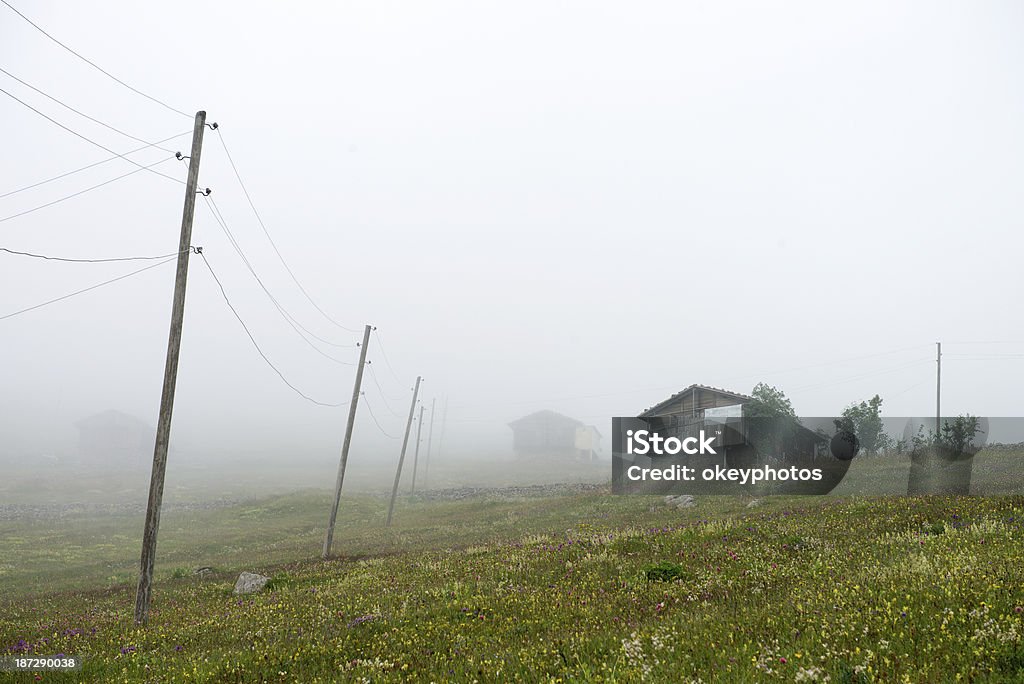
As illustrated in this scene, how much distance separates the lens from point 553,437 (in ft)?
482

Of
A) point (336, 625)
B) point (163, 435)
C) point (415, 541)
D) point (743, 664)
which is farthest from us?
point (415, 541)

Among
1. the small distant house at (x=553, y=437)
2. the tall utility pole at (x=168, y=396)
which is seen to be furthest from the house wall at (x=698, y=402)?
the small distant house at (x=553, y=437)

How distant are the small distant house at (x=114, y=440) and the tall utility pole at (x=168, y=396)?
128884 millimetres

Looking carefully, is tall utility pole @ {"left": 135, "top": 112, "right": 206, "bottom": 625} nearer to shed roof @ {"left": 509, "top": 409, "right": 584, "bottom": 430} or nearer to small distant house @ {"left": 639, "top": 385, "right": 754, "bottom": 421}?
small distant house @ {"left": 639, "top": 385, "right": 754, "bottom": 421}

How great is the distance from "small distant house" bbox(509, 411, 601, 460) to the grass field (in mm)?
125638

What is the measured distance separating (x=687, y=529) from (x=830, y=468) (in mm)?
22443

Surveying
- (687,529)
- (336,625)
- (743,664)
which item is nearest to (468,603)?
(336,625)

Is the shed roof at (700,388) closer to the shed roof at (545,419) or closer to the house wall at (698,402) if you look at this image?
the house wall at (698,402)

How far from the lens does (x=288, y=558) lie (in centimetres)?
2630

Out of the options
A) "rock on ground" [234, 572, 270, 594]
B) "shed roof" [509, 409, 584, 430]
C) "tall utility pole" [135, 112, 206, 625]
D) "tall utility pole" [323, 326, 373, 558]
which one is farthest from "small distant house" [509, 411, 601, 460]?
"tall utility pole" [135, 112, 206, 625]

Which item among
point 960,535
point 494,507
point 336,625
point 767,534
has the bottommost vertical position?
point 494,507

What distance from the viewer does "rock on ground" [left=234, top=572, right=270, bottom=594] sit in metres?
16.0

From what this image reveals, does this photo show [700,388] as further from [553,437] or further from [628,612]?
[553,437]

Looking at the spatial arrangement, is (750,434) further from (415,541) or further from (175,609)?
(175,609)
